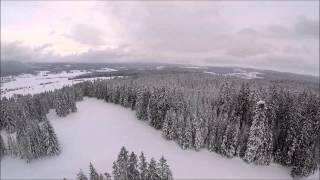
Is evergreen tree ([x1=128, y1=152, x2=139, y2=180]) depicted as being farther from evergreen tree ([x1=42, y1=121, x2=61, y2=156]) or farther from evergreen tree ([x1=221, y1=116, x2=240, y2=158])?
evergreen tree ([x1=42, y1=121, x2=61, y2=156])

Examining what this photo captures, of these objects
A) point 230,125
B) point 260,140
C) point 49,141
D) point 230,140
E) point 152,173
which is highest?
point 230,125

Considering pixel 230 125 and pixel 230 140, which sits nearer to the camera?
pixel 230 125

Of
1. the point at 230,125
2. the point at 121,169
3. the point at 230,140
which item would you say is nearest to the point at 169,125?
the point at 230,125

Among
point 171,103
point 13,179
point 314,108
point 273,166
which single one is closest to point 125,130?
point 171,103

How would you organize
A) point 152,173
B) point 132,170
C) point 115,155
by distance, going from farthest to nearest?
1. point 115,155
2. point 132,170
3. point 152,173

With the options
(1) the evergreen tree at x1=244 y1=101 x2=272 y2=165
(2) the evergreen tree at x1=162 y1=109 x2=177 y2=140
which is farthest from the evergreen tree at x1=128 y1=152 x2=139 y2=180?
(1) the evergreen tree at x1=244 y1=101 x2=272 y2=165

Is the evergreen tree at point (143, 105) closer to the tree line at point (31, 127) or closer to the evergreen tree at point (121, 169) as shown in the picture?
the tree line at point (31, 127)

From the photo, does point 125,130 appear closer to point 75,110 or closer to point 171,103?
point 171,103

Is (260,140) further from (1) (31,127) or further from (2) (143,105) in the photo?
(1) (31,127)

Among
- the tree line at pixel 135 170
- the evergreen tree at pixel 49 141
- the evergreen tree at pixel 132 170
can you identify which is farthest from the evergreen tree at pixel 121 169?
the evergreen tree at pixel 49 141
